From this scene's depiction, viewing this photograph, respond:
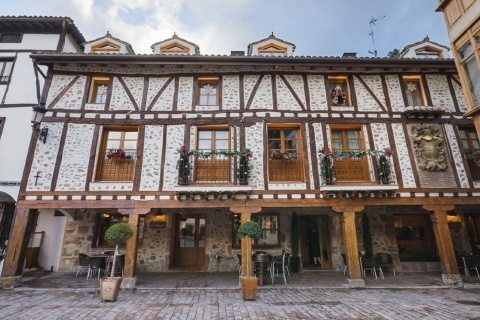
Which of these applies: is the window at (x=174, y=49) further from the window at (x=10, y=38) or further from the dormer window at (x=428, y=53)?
the dormer window at (x=428, y=53)

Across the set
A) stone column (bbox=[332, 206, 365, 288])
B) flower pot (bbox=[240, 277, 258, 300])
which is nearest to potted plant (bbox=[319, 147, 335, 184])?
stone column (bbox=[332, 206, 365, 288])

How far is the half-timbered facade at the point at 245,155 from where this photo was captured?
7.86 m

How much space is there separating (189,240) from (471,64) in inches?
414

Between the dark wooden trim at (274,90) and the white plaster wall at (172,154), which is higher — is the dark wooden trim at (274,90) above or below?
above

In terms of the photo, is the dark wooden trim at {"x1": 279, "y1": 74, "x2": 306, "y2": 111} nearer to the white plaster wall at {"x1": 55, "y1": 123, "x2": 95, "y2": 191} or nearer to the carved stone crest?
the carved stone crest

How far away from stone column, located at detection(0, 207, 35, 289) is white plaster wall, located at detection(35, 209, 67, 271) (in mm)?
2013

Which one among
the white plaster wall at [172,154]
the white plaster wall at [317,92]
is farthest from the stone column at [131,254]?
the white plaster wall at [317,92]

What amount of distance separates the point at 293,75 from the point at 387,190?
5.02 meters

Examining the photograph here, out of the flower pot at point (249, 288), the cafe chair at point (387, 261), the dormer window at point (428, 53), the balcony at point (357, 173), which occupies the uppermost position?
the dormer window at point (428, 53)

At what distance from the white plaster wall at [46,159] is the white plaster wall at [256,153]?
620 cm

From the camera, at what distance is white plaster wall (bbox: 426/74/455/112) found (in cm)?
905

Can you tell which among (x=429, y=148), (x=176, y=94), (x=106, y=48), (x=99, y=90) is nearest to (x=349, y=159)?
(x=429, y=148)

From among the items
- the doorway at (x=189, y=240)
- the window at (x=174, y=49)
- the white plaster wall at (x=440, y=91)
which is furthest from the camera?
the doorway at (x=189, y=240)

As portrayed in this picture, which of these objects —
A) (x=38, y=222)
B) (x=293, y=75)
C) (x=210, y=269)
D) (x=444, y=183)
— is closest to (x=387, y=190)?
(x=444, y=183)
